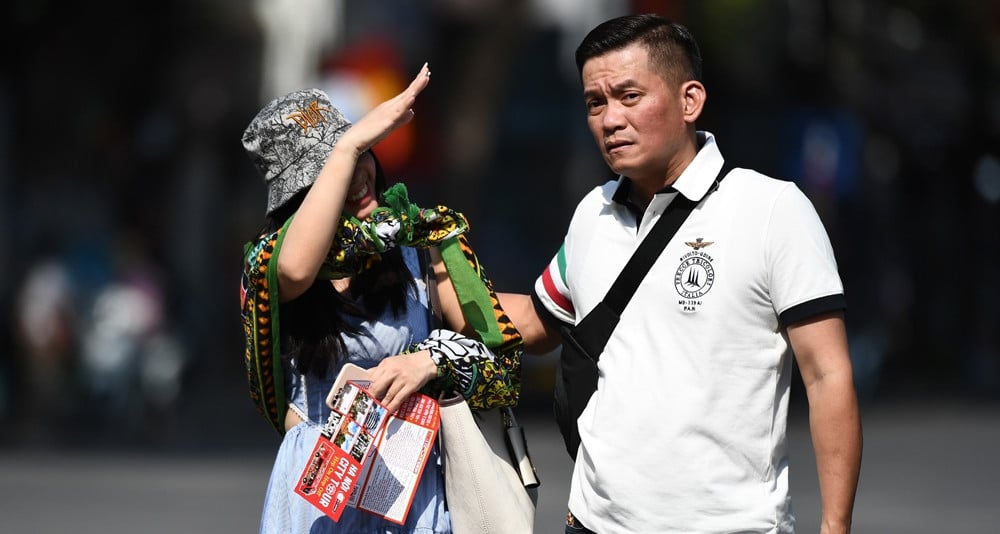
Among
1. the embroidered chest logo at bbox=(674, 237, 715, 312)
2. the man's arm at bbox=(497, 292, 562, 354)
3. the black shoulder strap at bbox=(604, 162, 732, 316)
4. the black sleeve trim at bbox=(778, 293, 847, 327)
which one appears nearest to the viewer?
the black sleeve trim at bbox=(778, 293, 847, 327)

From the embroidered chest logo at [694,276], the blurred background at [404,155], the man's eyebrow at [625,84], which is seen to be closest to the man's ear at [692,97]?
the man's eyebrow at [625,84]

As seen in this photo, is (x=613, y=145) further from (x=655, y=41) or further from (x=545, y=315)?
(x=545, y=315)

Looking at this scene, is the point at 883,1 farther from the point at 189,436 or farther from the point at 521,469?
the point at 521,469

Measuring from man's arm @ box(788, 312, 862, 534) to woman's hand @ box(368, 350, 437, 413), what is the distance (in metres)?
0.92

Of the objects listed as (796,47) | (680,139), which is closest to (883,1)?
(796,47)

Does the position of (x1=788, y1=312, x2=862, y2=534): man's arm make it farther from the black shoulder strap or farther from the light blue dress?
the light blue dress

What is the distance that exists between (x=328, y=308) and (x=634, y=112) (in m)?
0.93

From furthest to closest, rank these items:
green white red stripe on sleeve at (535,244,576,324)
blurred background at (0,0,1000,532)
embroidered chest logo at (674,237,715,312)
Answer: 1. blurred background at (0,0,1000,532)
2. green white red stripe on sleeve at (535,244,576,324)
3. embroidered chest logo at (674,237,715,312)

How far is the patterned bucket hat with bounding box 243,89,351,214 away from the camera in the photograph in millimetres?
3795

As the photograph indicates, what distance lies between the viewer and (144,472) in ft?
40.5

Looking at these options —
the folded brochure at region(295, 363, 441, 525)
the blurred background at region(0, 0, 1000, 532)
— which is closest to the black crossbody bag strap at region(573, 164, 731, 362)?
the folded brochure at region(295, 363, 441, 525)

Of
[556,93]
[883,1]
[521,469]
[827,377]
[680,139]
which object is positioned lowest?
[521,469]

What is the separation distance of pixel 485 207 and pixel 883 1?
6.98 m

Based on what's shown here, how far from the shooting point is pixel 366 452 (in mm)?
3645
